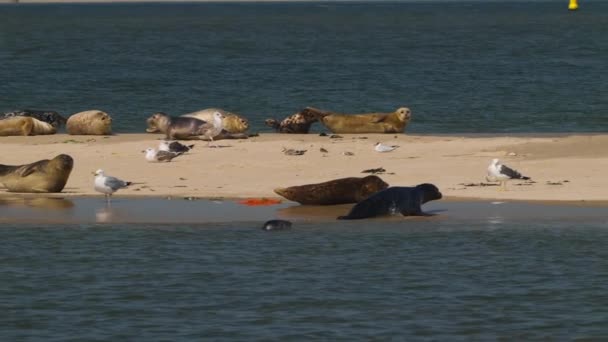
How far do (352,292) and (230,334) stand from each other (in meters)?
2.06

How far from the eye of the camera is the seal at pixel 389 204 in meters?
19.2

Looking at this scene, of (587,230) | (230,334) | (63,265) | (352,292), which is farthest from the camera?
(587,230)

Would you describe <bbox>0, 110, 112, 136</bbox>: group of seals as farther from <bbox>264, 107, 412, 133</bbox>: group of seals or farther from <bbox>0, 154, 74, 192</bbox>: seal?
<bbox>0, 154, 74, 192</bbox>: seal

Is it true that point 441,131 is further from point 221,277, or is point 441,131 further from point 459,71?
point 459,71

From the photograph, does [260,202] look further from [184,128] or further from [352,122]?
[352,122]

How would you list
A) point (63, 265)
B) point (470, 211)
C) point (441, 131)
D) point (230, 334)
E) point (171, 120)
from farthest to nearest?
point (441, 131) < point (171, 120) < point (470, 211) < point (63, 265) < point (230, 334)

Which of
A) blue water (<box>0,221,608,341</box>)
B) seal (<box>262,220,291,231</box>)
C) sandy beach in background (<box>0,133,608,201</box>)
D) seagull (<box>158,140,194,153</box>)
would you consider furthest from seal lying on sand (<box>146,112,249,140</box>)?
seal (<box>262,220,291,231</box>)

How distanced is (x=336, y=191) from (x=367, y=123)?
31.6 ft

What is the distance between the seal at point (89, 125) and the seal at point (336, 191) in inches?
391

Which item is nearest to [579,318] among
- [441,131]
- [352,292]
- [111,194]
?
[352,292]

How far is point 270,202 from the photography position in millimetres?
20562

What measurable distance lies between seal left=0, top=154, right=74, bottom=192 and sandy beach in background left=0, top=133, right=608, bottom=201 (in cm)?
17

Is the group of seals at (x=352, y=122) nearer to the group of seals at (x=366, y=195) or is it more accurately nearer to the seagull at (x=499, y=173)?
the seagull at (x=499, y=173)

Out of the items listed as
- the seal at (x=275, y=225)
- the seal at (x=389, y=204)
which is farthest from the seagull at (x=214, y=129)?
the seal at (x=275, y=225)
